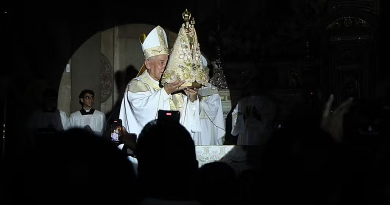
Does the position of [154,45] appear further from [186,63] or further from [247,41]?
[247,41]

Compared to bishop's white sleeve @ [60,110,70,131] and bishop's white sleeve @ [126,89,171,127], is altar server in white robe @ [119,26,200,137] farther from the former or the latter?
bishop's white sleeve @ [60,110,70,131]

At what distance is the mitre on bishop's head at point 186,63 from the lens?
22.3 feet

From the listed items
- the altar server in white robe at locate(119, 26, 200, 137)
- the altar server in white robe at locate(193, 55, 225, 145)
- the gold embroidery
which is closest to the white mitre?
the altar server in white robe at locate(119, 26, 200, 137)

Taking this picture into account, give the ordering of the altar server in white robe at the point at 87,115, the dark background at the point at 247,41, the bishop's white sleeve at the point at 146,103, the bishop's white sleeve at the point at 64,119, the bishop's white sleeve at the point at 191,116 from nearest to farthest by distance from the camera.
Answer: the bishop's white sleeve at the point at 146,103 → the bishop's white sleeve at the point at 191,116 → the dark background at the point at 247,41 → the bishop's white sleeve at the point at 64,119 → the altar server in white robe at the point at 87,115

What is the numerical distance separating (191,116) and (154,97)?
0.45m

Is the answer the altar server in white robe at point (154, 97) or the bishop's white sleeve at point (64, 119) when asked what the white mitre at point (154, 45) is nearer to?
the altar server in white robe at point (154, 97)

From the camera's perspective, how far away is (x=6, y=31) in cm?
888

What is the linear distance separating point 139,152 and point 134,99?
4413mm

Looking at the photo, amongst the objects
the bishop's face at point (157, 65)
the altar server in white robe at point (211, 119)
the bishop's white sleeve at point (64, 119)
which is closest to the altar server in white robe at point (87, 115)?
the bishop's white sleeve at point (64, 119)

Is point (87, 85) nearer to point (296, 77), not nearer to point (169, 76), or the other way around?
point (296, 77)

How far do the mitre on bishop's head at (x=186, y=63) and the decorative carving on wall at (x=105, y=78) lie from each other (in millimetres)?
3915

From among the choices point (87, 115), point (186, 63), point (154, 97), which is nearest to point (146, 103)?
point (154, 97)

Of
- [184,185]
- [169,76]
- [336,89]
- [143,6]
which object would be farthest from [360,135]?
[143,6]

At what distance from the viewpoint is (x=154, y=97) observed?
6.97 meters
